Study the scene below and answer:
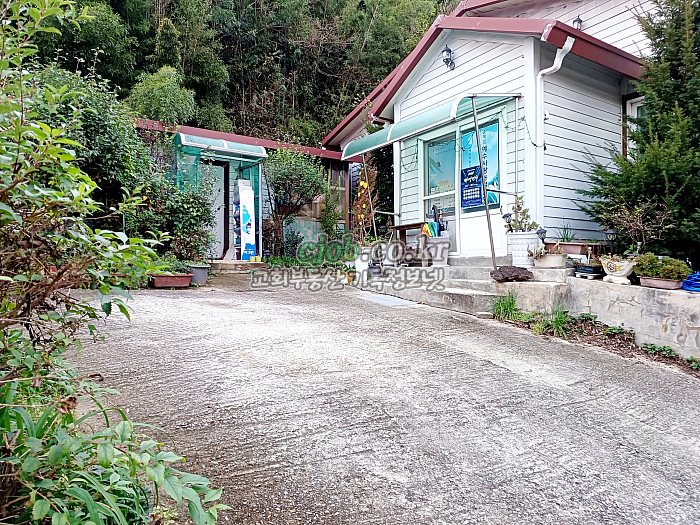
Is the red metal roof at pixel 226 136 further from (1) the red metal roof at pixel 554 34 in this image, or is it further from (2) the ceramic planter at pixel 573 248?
(2) the ceramic planter at pixel 573 248

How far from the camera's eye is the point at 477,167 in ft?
23.6

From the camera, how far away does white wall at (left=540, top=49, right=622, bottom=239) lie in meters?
6.45


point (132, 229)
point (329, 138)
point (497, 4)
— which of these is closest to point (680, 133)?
point (497, 4)

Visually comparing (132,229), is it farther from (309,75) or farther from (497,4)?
(309,75)

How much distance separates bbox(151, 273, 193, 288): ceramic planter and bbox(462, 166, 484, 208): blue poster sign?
4585 mm

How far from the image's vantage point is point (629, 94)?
711 cm

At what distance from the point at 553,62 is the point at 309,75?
10746 mm

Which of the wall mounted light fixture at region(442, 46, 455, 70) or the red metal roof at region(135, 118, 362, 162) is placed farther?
the red metal roof at region(135, 118, 362, 162)

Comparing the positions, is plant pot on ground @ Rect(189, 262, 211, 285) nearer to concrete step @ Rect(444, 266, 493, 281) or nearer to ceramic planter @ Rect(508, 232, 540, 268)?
concrete step @ Rect(444, 266, 493, 281)

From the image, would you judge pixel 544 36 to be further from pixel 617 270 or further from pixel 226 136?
pixel 226 136

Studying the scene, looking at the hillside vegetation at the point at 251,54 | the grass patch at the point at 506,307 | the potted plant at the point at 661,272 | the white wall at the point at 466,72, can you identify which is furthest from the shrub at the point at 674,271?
the hillside vegetation at the point at 251,54

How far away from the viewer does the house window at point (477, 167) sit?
698cm

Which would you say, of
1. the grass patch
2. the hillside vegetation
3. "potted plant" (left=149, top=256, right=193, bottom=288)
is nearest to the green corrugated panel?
the grass patch

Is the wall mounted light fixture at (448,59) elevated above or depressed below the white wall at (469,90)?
above
